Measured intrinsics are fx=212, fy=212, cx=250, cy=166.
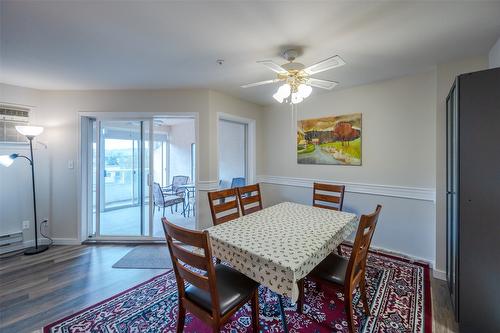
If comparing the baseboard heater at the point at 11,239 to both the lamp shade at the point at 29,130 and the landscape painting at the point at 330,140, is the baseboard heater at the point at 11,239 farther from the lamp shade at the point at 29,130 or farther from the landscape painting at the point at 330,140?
the landscape painting at the point at 330,140

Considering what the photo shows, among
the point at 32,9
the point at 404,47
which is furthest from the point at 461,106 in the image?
the point at 32,9

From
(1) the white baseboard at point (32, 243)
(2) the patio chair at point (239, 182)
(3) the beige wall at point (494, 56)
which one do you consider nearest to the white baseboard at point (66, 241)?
(1) the white baseboard at point (32, 243)

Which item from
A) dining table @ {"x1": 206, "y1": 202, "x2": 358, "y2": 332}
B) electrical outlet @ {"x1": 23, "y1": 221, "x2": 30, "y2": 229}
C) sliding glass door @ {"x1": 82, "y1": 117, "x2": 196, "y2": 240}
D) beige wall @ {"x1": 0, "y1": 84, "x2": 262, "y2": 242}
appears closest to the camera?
dining table @ {"x1": 206, "y1": 202, "x2": 358, "y2": 332}

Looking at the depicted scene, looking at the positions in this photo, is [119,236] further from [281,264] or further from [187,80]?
[281,264]

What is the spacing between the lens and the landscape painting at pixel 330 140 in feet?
10.5

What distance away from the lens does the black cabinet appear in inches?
58.8

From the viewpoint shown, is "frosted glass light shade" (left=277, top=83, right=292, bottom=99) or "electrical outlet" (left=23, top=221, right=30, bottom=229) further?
"electrical outlet" (left=23, top=221, right=30, bottom=229)

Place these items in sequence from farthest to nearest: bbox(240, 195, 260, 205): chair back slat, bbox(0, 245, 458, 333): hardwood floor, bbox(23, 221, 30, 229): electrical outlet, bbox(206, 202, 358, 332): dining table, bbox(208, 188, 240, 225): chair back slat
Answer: bbox(23, 221, 30, 229): electrical outlet → bbox(240, 195, 260, 205): chair back slat → bbox(208, 188, 240, 225): chair back slat → bbox(0, 245, 458, 333): hardwood floor → bbox(206, 202, 358, 332): dining table

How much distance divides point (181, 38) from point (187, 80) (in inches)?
41.3

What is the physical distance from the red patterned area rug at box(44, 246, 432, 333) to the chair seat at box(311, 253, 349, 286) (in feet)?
0.21

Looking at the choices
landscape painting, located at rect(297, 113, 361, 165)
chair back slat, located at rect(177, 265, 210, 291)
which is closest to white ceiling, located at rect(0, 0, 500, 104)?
landscape painting, located at rect(297, 113, 361, 165)

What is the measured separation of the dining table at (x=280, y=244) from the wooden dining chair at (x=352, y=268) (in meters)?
0.17

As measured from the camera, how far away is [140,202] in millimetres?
3508

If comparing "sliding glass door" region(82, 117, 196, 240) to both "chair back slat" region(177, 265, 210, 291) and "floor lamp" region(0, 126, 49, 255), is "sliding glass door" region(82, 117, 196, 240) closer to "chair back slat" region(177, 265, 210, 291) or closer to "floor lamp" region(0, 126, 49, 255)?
"floor lamp" region(0, 126, 49, 255)
